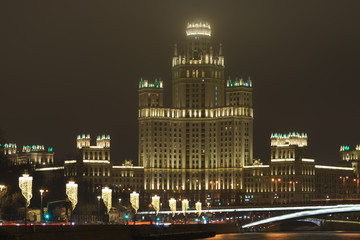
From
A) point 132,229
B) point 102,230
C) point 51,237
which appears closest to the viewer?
point 51,237

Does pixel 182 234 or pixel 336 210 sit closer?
pixel 182 234

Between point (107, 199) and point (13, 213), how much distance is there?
2918 cm

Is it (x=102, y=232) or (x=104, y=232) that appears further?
(x=104, y=232)

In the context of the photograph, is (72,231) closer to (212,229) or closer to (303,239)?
(303,239)

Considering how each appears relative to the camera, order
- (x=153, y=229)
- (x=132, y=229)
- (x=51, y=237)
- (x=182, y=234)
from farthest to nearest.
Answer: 1. (x=182, y=234)
2. (x=153, y=229)
3. (x=132, y=229)
4. (x=51, y=237)

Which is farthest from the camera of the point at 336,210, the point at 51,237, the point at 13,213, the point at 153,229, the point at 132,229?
the point at 336,210

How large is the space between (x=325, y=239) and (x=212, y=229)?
29494 millimetres

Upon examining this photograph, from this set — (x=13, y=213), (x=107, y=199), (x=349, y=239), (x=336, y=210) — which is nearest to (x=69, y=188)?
(x=107, y=199)

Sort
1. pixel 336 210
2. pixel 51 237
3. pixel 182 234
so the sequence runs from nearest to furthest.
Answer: pixel 51 237 < pixel 182 234 < pixel 336 210

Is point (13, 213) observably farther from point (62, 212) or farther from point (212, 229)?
point (212, 229)

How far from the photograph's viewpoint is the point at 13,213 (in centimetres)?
17788

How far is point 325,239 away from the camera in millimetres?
171750

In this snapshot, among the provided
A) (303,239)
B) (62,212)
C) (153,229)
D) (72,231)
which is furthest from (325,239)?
(72,231)

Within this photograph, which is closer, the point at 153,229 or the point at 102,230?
the point at 102,230
